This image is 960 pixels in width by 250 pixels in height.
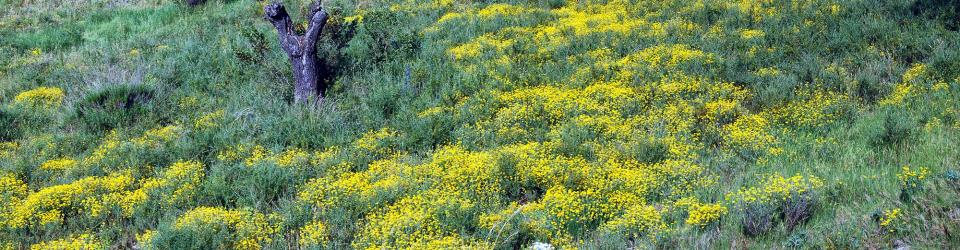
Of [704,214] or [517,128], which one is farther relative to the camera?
[517,128]

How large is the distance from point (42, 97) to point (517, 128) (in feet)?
22.1

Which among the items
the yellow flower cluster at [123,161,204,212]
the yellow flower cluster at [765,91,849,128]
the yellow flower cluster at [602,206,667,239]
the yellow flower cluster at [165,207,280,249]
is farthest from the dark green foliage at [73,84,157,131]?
the yellow flower cluster at [765,91,849,128]

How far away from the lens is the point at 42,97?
9672 mm

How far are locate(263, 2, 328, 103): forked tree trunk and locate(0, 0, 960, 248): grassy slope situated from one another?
0.31 m

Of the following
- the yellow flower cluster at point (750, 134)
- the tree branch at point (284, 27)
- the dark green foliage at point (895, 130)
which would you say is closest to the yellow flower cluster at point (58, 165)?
the tree branch at point (284, 27)

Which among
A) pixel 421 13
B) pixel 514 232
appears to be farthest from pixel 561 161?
pixel 421 13

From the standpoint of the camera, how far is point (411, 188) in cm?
624

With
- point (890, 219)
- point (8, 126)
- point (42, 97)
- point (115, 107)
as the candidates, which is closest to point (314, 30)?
point (115, 107)

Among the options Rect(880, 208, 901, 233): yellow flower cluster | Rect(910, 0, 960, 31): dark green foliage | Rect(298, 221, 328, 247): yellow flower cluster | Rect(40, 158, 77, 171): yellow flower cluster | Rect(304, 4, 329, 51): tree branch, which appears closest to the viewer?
Rect(880, 208, 901, 233): yellow flower cluster

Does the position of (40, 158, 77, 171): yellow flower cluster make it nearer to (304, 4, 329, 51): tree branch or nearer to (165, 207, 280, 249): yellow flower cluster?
(165, 207, 280, 249): yellow flower cluster

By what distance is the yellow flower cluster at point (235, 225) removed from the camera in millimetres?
5574

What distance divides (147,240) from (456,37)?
6378 millimetres

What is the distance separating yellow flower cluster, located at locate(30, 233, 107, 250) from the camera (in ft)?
18.4

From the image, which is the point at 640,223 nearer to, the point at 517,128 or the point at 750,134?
the point at 750,134
